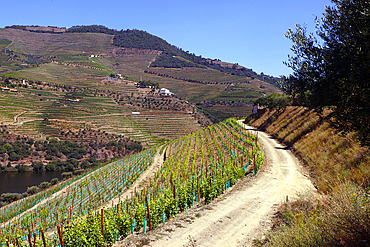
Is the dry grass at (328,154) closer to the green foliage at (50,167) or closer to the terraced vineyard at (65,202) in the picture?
the terraced vineyard at (65,202)

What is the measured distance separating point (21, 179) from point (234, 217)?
196 ft

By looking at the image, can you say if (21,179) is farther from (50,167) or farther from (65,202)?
(65,202)

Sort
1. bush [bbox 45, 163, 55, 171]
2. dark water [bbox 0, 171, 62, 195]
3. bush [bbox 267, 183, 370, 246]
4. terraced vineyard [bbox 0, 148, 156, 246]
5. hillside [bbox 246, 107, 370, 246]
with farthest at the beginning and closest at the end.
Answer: bush [bbox 45, 163, 55, 171] → dark water [bbox 0, 171, 62, 195] → terraced vineyard [bbox 0, 148, 156, 246] → hillside [bbox 246, 107, 370, 246] → bush [bbox 267, 183, 370, 246]

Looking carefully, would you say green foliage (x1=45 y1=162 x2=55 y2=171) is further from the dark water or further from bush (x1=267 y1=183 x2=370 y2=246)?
bush (x1=267 y1=183 x2=370 y2=246)

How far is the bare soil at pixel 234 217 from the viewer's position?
8.75 metres

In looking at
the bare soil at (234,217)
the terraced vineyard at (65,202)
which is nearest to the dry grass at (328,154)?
the bare soil at (234,217)

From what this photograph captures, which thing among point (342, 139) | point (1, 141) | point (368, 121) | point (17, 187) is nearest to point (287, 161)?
point (342, 139)

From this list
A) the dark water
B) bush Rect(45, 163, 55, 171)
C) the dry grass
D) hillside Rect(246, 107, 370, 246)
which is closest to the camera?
hillside Rect(246, 107, 370, 246)

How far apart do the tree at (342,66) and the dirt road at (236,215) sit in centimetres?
510

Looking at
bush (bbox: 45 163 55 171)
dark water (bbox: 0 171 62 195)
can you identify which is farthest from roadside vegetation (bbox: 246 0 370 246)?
bush (bbox: 45 163 55 171)

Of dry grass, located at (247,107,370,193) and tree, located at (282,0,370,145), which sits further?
dry grass, located at (247,107,370,193)

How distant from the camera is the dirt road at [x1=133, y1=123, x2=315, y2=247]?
880 cm

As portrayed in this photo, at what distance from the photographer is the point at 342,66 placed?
25.1ft

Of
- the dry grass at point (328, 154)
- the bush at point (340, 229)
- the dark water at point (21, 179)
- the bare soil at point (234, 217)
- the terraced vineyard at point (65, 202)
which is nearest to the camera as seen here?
the bush at point (340, 229)
